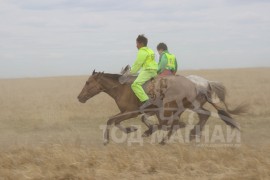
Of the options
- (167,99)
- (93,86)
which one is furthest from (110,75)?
(167,99)

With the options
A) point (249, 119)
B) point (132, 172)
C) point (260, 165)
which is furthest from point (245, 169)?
point (249, 119)

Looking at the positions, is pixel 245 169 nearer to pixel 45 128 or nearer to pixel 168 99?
pixel 168 99

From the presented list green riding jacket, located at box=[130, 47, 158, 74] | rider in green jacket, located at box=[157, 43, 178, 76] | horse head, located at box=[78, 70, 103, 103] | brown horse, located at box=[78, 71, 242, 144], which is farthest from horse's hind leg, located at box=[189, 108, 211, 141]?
horse head, located at box=[78, 70, 103, 103]

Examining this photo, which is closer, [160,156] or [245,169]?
[245,169]

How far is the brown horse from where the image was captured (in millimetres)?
9766

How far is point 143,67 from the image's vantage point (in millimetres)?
9914

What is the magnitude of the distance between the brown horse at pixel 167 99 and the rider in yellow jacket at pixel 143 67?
155mm

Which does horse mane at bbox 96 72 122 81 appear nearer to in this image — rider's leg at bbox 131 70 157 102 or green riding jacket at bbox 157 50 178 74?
rider's leg at bbox 131 70 157 102

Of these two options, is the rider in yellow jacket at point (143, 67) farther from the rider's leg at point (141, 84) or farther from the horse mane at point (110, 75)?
the horse mane at point (110, 75)

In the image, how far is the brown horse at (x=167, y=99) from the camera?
9766 mm

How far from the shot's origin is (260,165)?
6.26 m

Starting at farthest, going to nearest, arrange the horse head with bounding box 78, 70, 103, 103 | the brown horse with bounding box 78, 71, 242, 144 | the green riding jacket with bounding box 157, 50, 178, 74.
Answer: the horse head with bounding box 78, 70, 103, 103 < the green riding jacket with bounding box 157, 50, 178, 74 < the brown horse with bounding box 78, 71, 242, 144

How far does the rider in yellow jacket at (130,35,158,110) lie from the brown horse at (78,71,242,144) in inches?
6.1

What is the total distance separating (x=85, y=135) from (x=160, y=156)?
17.6 feet
